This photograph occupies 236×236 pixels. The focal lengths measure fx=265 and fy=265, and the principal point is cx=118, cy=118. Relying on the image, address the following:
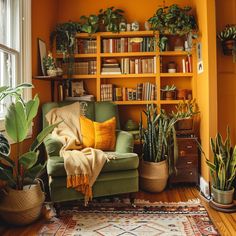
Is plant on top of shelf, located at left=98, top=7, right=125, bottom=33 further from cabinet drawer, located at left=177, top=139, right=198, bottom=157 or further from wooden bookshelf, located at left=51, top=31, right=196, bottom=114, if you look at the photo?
cabinet drawer, located at left=177, top=139, right=198, bottom=157

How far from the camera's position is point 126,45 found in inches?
145

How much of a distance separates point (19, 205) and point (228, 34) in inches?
103

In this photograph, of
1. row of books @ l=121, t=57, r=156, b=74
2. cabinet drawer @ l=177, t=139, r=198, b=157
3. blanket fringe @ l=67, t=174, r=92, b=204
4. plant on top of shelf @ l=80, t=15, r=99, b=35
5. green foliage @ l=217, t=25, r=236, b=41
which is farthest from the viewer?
row of books @ l=121, t=57, r=156, b=74

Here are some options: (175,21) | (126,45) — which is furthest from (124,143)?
(175,21)

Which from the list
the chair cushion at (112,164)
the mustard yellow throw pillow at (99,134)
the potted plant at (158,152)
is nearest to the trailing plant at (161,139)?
the potted plant at (158,152)

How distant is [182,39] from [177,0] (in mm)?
586

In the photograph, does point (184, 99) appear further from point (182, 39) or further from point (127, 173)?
point (127, 173)

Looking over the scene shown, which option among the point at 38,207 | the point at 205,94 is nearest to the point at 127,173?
the point at 38,207

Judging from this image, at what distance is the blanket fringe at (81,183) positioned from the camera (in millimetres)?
2387

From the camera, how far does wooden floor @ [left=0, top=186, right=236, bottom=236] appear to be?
215 cm

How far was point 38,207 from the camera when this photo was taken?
7.51ft

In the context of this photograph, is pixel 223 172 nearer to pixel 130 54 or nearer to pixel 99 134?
pixel 99 134

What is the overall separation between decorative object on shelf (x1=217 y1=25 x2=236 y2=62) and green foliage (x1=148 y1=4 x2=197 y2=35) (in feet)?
1.54

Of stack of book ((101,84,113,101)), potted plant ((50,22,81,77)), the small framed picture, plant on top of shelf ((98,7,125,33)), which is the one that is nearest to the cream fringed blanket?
the small framed picture
